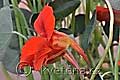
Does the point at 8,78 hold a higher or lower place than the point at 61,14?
lower

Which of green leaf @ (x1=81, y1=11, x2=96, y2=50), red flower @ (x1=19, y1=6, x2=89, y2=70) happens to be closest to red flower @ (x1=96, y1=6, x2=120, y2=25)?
green leaf @ (x1=81, y1=11, x2=96, y2=50)

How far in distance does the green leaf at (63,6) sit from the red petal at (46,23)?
150 mm

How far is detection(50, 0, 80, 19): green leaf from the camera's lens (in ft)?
1.91

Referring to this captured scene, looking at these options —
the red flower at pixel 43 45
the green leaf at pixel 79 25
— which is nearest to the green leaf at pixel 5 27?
the red flower at pixel 43 45

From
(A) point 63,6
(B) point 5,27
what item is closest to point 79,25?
(A) point 63,6

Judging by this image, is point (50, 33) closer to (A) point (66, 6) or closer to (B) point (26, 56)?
(B) point (26, 56)

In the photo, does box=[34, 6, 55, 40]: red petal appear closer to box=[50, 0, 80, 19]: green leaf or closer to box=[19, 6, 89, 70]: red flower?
box=[19, 6, 89, 70]: red flower

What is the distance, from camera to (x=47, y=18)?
1.39 ft

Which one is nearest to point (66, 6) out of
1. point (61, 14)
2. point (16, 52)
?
point (61, 14)

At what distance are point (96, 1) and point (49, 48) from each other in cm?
33

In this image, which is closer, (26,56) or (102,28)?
(26,56)

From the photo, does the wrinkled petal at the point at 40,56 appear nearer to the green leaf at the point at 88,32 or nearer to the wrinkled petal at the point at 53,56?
the wrinkled petal at the point at 53,56

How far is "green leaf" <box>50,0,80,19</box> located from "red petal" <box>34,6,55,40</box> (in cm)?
15

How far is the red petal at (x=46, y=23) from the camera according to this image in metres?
0.42
